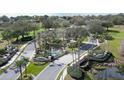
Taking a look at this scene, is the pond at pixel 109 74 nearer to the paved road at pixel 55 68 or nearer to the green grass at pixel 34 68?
the paved road at pixel 55 68

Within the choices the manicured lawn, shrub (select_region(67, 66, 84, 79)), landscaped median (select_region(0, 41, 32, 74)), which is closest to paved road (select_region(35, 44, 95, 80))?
shrub (select_region(67, 66, 84, 79))

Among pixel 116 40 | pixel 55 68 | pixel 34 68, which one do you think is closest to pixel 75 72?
pixel 55 68

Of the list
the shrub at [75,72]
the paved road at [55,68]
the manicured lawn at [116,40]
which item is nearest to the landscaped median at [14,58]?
the paved road at [55,68]

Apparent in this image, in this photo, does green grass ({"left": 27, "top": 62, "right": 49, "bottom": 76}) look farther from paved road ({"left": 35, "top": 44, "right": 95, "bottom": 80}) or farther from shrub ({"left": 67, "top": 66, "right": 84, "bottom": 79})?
shrub ({"left": 67, "top": 66, "right": 84, "bottom": 79})

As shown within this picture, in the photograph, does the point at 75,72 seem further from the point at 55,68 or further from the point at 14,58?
the point at 14,58
